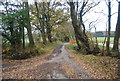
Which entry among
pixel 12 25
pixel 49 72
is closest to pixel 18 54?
pixel 12 25

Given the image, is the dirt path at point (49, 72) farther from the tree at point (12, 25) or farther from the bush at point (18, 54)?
the tree at point (12, 25)

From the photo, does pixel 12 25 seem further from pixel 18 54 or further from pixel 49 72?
pixel 49 72

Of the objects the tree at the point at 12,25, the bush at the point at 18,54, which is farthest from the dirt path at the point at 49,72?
the tree at the point at 12,25

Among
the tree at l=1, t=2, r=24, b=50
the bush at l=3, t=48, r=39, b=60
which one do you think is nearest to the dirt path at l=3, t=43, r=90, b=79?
the bush at l=3, t=48, r=39, b=60

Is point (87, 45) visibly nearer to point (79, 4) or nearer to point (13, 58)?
point (79, 4)

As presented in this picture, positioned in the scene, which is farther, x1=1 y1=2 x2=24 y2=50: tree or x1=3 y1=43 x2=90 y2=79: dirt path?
x1=1 y1=2 x2=24 y2=50: tree

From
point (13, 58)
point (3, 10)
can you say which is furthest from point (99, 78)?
point (3, 10)

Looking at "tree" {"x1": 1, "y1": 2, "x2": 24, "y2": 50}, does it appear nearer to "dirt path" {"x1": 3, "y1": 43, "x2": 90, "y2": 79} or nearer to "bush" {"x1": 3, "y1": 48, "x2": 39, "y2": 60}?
"bush" {"x1": 3, "y1": 48, "x2": 39, "y2": 60}

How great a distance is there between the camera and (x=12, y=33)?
847 cm

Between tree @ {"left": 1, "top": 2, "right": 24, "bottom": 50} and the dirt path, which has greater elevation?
tree @ {"left": 1, "top": 2, "right": 24, "bottom": 50}

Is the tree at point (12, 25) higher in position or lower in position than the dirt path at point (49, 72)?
higher

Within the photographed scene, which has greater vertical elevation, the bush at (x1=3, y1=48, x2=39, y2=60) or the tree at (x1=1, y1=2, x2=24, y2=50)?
the tree at (x1=1, y1=2, x2=24, y2=50)

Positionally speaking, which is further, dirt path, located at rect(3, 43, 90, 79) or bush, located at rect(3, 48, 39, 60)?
bush, located at rect(3, 48, 39, 60)

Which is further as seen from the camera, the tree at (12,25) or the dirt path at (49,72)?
the tree at (12,25)
